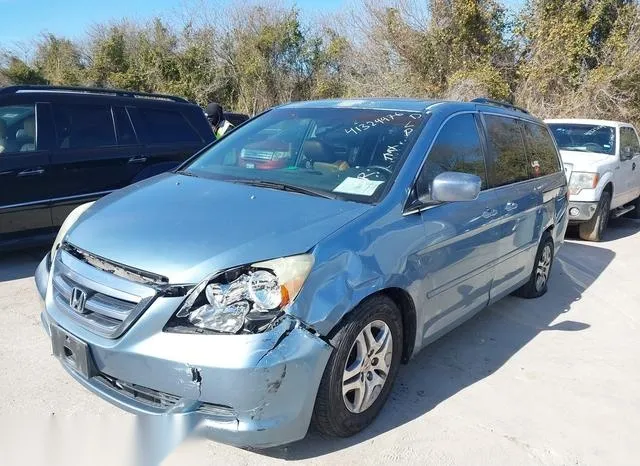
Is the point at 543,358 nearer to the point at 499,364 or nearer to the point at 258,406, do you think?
the point at 499,364

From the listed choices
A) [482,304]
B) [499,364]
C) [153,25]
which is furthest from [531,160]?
[153,25]

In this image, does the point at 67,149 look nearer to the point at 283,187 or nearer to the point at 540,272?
the point at 283,187

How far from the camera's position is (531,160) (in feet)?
15.9

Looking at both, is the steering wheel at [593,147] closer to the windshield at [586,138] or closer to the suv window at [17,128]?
the windshield at [586,138]

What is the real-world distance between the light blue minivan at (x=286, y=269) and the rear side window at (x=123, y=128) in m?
2.50

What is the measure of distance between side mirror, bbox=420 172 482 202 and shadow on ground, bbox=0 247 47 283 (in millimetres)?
4027

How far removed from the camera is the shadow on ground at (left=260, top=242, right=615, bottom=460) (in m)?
2.94

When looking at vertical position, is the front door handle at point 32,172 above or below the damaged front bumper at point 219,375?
above

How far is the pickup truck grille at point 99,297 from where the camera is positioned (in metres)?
2.44

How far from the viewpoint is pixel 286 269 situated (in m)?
2.47

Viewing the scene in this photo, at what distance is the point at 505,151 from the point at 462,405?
6.75 ft

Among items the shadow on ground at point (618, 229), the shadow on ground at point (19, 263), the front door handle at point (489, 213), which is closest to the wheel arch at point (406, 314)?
the front door handle at point (489, 213)

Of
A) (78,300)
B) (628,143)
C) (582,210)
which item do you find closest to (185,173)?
(78,300)

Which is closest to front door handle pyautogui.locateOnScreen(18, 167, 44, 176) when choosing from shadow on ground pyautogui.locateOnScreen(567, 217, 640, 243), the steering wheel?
shadow on ground pyautogui.locateOnScreen(567, 217, 640, 243)
